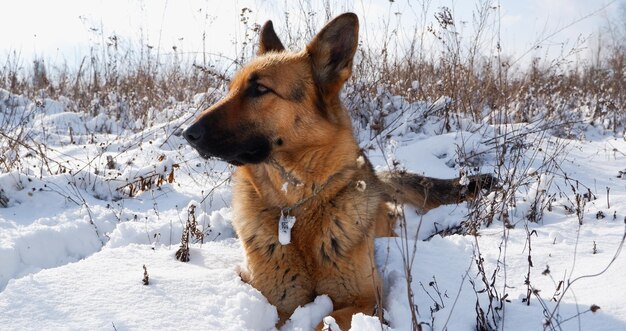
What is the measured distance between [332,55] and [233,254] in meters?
1.53

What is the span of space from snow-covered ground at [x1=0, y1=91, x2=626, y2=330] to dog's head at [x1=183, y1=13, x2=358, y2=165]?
19.8 inches

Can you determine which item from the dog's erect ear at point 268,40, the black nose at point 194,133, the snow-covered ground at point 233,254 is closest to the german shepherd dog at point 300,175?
the black nose at point 194,133

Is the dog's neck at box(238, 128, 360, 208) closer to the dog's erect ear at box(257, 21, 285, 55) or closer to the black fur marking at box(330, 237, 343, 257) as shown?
the black fur marking at box(330, 237, 343, 257)

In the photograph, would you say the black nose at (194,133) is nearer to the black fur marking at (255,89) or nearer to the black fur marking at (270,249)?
the black fur marking at (255,89)

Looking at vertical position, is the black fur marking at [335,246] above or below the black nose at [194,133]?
below

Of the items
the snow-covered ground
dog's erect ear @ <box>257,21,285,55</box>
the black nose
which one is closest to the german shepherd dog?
the black nose

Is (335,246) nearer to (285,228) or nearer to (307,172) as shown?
(285,228)

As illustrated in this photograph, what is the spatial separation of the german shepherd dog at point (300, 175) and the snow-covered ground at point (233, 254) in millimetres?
153

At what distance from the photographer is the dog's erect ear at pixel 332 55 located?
9.81 ft

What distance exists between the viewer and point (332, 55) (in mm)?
3092

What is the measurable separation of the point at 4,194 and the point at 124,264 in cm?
196

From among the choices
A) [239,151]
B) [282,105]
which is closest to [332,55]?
[282,105]

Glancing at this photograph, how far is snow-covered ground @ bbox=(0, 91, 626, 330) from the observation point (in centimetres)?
228

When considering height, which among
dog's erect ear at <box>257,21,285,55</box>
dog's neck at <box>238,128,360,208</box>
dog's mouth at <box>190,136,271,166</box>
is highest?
dog's erect ear at <box>257,21,285,55</box>
